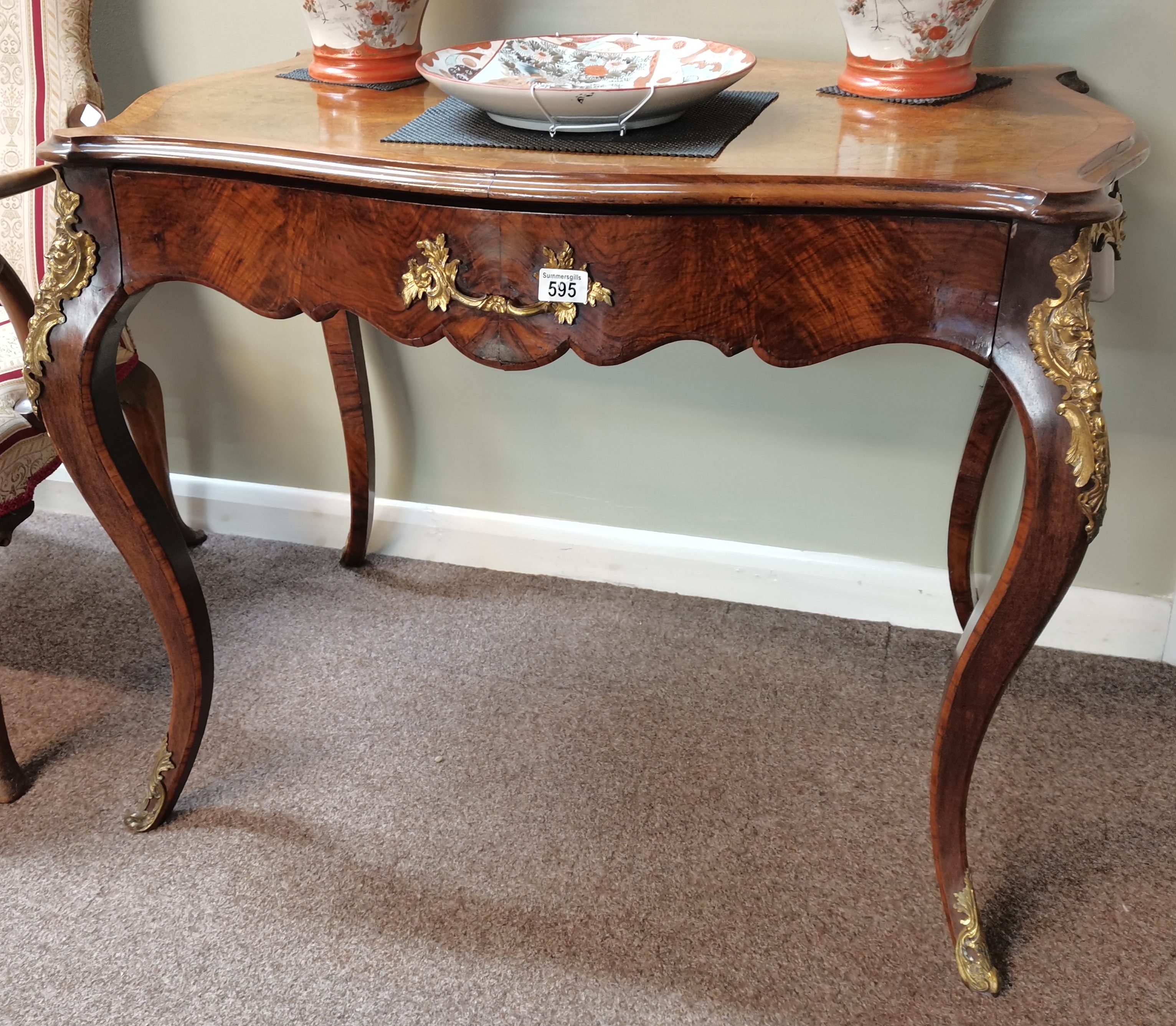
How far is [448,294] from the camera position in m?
0.85

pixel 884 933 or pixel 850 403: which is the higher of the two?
pixel 850 403

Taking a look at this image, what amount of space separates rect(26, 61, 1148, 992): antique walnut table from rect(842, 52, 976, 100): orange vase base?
Result: 0.03 metres

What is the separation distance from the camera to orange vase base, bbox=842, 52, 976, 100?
95 centimetres

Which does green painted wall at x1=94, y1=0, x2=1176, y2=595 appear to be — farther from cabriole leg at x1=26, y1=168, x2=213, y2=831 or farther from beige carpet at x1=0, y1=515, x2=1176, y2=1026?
cabriole leg at x1=26, y1=168, x2=213, y2=831

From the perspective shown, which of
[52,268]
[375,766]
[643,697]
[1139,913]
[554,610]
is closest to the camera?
Result: [52,268]

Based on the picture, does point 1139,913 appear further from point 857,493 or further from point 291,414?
point 291,414

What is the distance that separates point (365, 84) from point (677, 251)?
459 millimetres

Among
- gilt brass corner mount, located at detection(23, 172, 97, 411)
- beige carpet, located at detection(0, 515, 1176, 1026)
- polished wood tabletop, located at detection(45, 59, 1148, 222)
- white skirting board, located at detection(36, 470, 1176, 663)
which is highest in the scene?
polished wood tabletop, located at detection(45, 59, 1148, 222)

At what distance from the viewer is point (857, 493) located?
1.43m

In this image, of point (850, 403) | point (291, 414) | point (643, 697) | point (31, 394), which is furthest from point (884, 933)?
point (291, 414)

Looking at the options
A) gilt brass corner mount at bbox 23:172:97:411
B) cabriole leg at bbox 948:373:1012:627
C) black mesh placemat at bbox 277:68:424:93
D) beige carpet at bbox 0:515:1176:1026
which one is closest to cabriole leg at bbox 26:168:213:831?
gilt brass corner mount at bbox 23:172:97:411

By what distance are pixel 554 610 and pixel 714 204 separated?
2.77 ft

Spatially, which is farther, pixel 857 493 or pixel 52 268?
pixel 857 493

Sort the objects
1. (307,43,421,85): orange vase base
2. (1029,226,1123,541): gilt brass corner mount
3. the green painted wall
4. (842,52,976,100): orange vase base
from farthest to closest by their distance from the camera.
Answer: the green painted wall → (307,43,421,85): orange vase base → (842,52,976,100): orange vase base → (1029,226,1123,541): gilt brass corner mount
